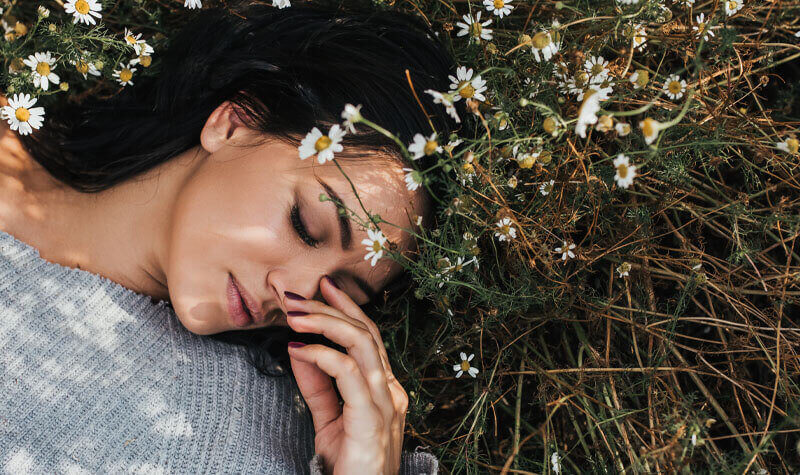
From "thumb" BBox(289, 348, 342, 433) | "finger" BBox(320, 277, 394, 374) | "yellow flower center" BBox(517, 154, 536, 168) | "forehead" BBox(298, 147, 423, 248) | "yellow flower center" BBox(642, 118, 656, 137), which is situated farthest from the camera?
"thumb" BBox(289, 348, 342, 433)

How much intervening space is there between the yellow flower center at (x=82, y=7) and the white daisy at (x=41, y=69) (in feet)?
0.50

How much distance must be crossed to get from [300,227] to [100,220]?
70cm

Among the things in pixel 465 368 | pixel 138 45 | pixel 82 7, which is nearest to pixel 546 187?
pixel 465 368

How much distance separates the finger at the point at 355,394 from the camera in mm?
1360

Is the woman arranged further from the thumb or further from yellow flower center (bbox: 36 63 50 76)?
yellow flower center (bbox: 36 63 50 76)

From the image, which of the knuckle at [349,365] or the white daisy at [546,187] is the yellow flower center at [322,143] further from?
the white daisy at [546,187]

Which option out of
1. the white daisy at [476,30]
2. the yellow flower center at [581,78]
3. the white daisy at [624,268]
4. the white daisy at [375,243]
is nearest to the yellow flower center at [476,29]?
the white daisy at [476,30]

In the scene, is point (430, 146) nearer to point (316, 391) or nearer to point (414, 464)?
point (316, 391)

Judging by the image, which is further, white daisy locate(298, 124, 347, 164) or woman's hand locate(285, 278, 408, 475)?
woman's hand locate(285, 278, 408, 475)

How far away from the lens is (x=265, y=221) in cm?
135

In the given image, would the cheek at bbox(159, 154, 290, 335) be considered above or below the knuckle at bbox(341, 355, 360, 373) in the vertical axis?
above

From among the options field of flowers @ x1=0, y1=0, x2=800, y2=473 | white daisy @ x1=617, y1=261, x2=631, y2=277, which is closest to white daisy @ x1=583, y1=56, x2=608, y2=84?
field of flowers @ x1=0, y1=0, x2=800, y2=473

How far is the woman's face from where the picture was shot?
4.44 feet

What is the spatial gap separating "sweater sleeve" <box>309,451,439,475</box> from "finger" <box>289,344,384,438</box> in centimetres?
22
